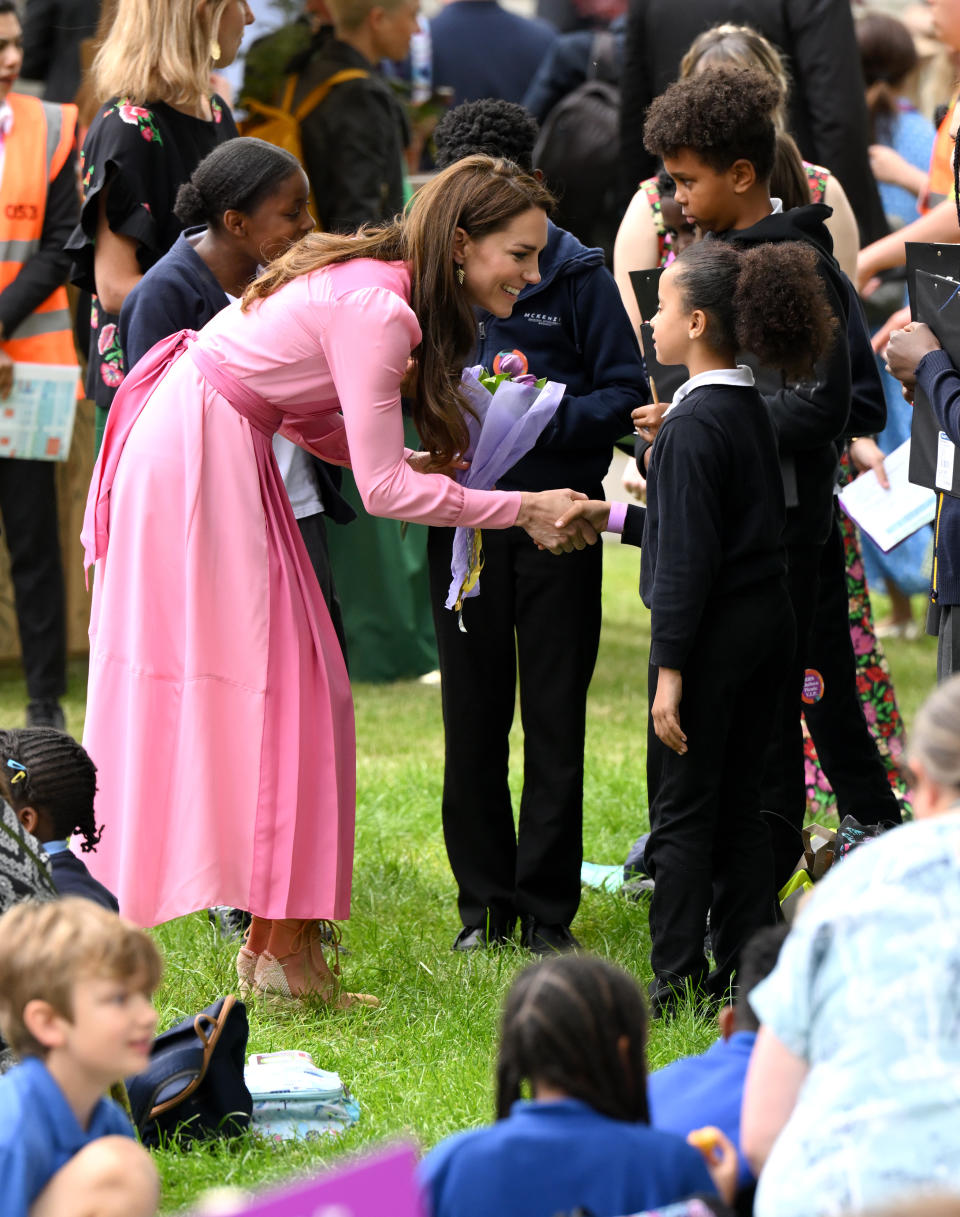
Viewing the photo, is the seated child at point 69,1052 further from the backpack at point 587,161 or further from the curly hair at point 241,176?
the backpack at point 587,161

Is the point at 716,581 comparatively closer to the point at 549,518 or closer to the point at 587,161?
the point at 549,518

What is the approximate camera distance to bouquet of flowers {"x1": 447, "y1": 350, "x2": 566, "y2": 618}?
3777 millimetres

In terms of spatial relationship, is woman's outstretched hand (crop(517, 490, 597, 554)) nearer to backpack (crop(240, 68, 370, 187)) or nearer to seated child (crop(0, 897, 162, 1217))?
seated child (crop(0, 897, 162, 1217))

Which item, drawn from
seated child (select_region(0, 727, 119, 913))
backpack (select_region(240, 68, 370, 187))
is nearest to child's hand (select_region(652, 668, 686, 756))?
seated child (select_region(0, 727, 119, 913))

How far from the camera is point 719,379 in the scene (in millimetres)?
3488

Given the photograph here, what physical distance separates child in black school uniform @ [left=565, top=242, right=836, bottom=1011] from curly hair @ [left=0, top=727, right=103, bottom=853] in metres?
1.12

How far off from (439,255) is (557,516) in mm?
588

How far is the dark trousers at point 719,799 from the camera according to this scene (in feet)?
11.5

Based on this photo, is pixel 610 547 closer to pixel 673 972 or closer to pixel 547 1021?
pixel 673 972

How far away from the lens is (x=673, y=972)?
11.9 ft

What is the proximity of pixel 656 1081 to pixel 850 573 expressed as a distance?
2825mm

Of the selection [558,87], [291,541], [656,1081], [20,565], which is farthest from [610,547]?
[656,1081]

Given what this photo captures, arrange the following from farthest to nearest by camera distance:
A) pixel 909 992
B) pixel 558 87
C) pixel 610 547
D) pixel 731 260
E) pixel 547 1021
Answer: pixel 610 547 → pixel 558 87 → pixel 731 260 → pixel 547 1021 → pixel 909 992

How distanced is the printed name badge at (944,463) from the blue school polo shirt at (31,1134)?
209cm
